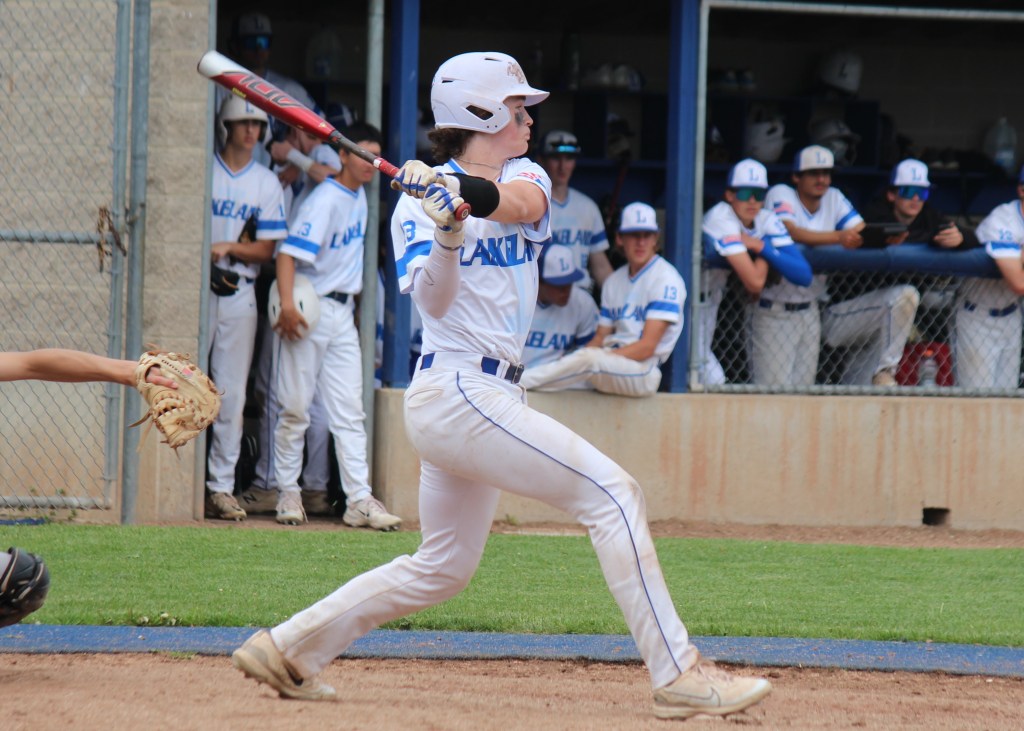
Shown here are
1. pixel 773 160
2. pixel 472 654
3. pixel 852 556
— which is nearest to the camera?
pixel 472 654

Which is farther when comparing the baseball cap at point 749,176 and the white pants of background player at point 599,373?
the baseball cap at point 749,176

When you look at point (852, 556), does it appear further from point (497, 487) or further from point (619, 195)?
point (619, 195)

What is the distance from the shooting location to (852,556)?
21.2 ft

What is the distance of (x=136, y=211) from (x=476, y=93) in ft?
12.0

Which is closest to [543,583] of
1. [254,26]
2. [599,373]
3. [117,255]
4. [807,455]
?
[599,373]

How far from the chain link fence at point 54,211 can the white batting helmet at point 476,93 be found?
3.79 m

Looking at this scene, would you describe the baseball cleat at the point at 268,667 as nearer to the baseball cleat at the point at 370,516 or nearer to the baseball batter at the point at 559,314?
the baseball cleat at the point at 370,516

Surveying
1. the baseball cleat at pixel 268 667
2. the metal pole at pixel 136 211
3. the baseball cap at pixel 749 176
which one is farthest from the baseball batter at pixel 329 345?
the baseball cleat at pixel 268 667

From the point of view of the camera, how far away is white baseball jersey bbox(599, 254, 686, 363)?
727 cm

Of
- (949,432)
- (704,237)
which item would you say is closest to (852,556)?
(949,432)

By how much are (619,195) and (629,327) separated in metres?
3.08

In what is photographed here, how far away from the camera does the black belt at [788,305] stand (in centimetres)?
757

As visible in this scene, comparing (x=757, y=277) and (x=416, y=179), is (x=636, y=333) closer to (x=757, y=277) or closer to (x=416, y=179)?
(x=757, y=277)

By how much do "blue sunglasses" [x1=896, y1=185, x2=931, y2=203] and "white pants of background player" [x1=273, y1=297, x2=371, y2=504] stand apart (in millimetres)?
3276
